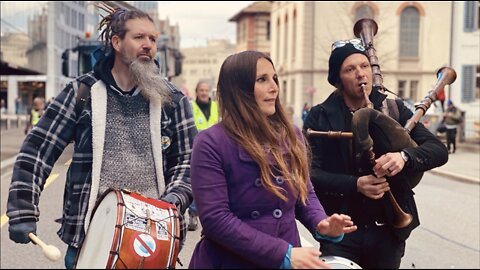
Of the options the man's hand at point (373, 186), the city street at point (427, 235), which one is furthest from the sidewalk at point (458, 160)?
the man's hand at point (373, 186)

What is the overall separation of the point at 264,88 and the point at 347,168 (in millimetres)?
1017

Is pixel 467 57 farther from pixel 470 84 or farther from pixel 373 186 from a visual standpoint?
pixel 373 186

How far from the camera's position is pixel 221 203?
8.18ft

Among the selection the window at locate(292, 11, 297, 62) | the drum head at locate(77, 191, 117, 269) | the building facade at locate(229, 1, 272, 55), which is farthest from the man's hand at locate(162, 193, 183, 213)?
the building facade at locate(229, 1, 272, 55)

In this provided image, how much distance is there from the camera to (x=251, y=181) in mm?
2564

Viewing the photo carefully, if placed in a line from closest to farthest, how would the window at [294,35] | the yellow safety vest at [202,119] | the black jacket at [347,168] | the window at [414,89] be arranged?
the black jacket at [347,168]
the yellow safety vest at [202,119]
the window at [414,89]
the window at [294,35]

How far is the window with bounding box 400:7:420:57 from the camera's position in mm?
48562

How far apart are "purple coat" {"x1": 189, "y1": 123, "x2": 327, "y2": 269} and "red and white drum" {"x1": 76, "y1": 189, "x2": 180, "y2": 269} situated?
0.14 metres

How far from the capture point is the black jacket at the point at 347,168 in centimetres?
338

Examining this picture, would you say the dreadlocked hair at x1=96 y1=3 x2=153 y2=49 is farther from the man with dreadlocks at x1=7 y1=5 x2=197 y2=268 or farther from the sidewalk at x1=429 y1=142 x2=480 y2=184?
the sidewalk at x1=429 y1=142 x2=480 y2=184

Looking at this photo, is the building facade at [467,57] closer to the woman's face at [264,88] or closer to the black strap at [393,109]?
the black strap at [393,109]

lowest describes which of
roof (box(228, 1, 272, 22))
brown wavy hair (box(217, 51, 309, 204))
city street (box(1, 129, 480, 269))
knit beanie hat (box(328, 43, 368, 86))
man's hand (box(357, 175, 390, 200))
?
city street (box(1, 129, 480, 269))

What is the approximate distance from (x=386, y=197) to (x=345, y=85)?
1.95ft

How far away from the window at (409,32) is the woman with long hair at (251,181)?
156 ft
